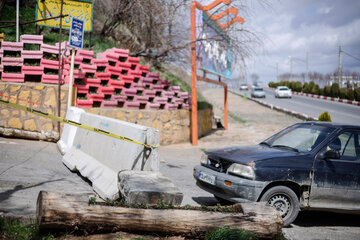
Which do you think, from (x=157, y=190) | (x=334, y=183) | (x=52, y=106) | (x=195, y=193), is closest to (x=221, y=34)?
(x=52, y=106)

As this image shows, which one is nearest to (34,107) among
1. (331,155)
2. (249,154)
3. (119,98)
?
(119,98)

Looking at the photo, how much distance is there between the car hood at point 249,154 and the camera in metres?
5.72

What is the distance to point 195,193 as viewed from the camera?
7.41 m

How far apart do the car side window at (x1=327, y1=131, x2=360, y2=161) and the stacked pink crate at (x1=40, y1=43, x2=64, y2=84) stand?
26.5 feet

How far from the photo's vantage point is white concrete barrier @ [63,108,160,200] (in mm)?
5660

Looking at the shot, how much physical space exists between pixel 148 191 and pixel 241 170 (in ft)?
5.40

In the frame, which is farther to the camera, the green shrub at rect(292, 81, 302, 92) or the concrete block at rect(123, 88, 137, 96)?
the green shrub at rect(292, 81, 302, 92)

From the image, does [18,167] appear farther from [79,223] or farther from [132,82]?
[132,82]

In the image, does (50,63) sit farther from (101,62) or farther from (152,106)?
(152,106)

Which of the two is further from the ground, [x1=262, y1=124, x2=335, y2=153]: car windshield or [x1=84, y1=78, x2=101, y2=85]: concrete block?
[x1=84, y1=78, x2=101, y2=85]: concrete block

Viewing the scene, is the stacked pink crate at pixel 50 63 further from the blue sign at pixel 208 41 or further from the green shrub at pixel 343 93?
the green shrub at pixel 343 93

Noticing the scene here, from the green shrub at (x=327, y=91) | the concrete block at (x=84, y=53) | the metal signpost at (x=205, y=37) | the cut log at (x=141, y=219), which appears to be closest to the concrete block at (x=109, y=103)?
the concrete block at (x=84, y=53)

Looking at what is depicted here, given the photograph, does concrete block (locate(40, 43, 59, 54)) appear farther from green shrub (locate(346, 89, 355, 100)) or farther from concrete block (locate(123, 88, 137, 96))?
green shrub (locate(346, 89, 355, 100))

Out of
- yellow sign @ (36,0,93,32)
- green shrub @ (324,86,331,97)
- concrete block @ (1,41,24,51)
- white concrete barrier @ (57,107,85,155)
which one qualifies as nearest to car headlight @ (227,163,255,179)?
white concrete barrier @ (57,107,85,155)
